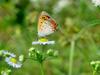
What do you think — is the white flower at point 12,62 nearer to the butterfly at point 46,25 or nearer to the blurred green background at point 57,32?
the butterfly at point 46,25

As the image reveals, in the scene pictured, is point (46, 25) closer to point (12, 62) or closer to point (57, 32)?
point (12, 62)

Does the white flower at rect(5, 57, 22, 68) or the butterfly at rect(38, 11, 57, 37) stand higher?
the butterfly at rect(38, 11, 57, 37)

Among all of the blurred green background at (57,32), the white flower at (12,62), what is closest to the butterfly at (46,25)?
the white flower at (12,62)

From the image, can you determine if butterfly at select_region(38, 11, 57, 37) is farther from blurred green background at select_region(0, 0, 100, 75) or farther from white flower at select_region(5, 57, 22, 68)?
blurred green background at select_region(0, 0, 100, 75)

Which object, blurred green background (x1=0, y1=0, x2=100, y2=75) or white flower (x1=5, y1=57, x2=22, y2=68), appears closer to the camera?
white flower (x1=5, y1=57, x2=22, y2=68)

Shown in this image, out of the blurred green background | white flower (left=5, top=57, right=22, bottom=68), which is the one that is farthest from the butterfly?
the blurred green background

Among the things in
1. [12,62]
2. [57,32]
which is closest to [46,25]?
[12,62]

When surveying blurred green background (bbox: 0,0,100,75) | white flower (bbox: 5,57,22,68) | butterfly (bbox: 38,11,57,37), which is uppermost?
blurred green background (bbox: 0,0,100,75)

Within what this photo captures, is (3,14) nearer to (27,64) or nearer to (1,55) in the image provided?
(27,64)
